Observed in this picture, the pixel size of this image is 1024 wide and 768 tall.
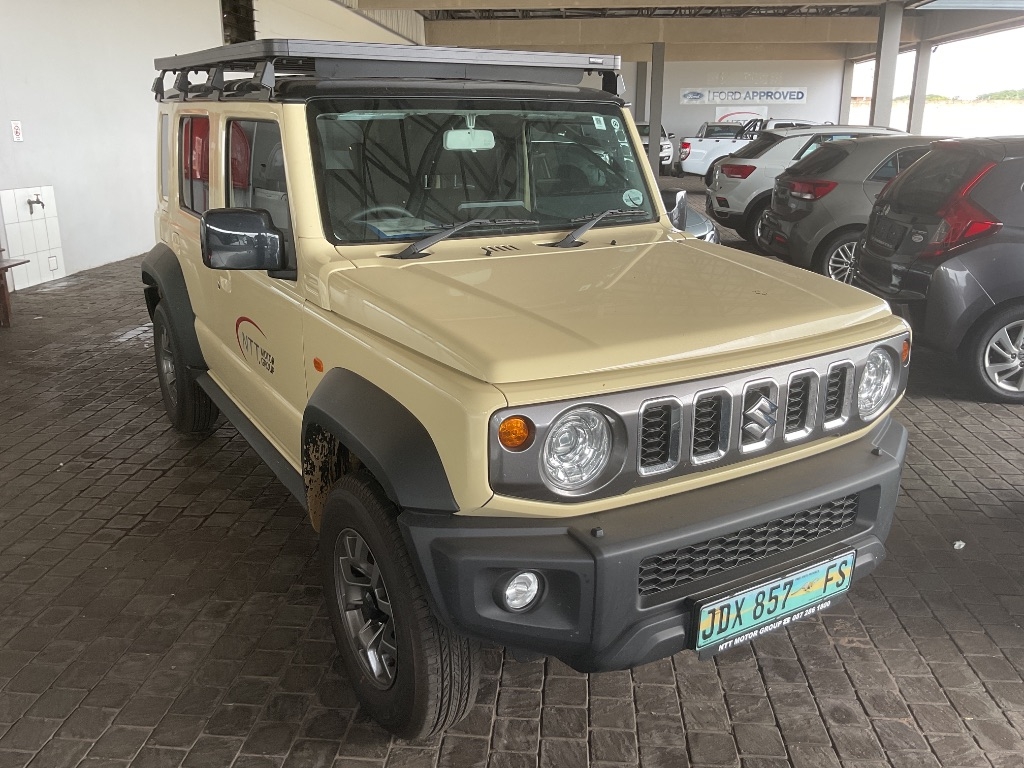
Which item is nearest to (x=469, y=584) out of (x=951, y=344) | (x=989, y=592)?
(x=989, y=592)

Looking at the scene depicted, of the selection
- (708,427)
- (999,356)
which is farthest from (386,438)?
(999,356)

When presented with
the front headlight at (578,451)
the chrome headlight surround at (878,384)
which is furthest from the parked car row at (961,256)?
the front headlight at (578,451)

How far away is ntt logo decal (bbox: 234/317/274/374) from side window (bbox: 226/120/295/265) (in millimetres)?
484

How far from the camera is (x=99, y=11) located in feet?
34.1

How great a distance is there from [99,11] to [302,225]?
9.53 metres

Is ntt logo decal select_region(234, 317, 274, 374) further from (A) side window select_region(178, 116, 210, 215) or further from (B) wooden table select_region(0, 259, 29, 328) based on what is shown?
(B) wooden table select_region(0, 259, 29, 328)

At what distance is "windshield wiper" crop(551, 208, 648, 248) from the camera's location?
10.4ft

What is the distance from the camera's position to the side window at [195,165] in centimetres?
381

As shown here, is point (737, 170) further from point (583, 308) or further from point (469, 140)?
point (583, 308)

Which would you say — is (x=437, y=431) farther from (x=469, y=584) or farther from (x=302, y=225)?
(x=302, y=225)

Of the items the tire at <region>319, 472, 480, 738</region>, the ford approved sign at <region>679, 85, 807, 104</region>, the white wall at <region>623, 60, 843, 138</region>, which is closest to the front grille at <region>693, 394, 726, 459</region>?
the tire at <region>319, 472, 480, 738</region>

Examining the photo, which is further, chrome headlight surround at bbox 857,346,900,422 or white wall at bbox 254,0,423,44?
white wall at bbox 254,0,423,44

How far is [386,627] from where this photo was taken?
2.57 m

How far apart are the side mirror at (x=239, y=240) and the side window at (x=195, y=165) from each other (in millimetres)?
1158
